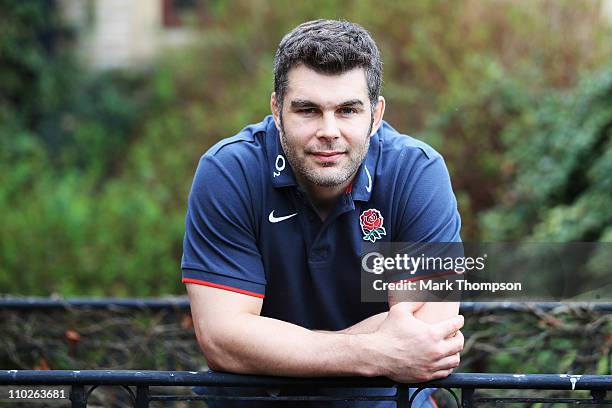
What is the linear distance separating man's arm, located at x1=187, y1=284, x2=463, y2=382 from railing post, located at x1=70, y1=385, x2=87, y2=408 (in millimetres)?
386

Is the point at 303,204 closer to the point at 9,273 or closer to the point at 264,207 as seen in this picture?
the point at 264,207

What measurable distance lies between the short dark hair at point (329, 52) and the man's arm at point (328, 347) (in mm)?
716

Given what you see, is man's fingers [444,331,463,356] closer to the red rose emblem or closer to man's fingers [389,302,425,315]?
man's fingers [389,302,425,315]

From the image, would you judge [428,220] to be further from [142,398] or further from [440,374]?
[142,398]

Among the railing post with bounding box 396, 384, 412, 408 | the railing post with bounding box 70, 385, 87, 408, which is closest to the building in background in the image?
the railing post with bounding box 70, 385, 87, 408

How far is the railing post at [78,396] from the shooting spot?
8.02 feet

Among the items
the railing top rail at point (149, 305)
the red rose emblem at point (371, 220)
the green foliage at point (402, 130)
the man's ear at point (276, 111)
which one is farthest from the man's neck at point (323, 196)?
the green foliage at point (402, 130)

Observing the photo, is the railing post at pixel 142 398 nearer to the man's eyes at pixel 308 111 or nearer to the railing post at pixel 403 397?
the railing post at pixel 403 397

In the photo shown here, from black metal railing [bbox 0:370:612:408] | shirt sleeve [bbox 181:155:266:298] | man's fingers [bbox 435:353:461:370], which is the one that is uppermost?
shirt sleeve [bbox 181:155:266:298]

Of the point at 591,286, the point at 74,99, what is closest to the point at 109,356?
the point at 591,286

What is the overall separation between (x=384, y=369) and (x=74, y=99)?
11629 millimetres

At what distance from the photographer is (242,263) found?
107 inches

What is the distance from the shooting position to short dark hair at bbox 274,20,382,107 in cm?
269

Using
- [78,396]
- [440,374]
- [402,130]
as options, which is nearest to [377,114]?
[440,374]
